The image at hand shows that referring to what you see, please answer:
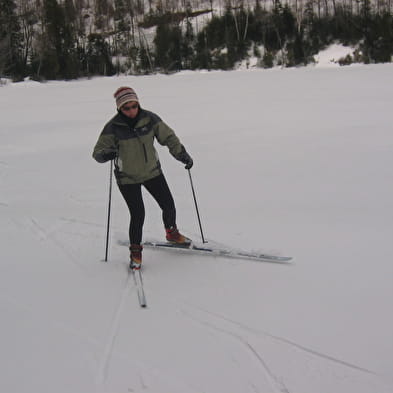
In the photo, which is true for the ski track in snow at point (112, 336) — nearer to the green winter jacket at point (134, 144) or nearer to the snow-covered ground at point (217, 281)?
the snow-covered ground at point (217, 281)

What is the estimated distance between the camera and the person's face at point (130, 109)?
3.42 m

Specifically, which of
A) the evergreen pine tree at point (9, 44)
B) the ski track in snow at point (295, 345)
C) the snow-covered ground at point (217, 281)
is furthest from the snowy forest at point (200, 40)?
the ski track in snow at point (295, 345)

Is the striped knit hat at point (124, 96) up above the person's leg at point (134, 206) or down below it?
above

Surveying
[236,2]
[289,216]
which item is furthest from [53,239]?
[236,2]

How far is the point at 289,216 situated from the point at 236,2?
44796 mm

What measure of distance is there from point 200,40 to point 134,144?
4004 centimetres

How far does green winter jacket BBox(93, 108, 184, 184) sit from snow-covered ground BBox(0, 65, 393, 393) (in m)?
0.91

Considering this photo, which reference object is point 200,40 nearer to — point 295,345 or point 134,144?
→ point 134,144

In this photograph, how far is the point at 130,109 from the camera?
3.44 metres

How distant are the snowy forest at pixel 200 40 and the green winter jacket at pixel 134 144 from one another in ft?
107

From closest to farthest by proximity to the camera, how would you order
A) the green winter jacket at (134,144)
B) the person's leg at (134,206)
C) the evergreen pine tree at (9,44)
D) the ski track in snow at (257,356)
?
the ski track in snow at (257,356)
the green winter jacket at (134,144)
the person's leg at (134,206)
the evergreen pine tree at (9,44)

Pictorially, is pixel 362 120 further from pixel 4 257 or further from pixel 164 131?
pixel 4 257

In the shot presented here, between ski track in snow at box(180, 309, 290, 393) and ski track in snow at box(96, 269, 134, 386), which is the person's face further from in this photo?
ski track in snow at box(180, 309, 290, 393)

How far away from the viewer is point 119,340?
2.89 m
